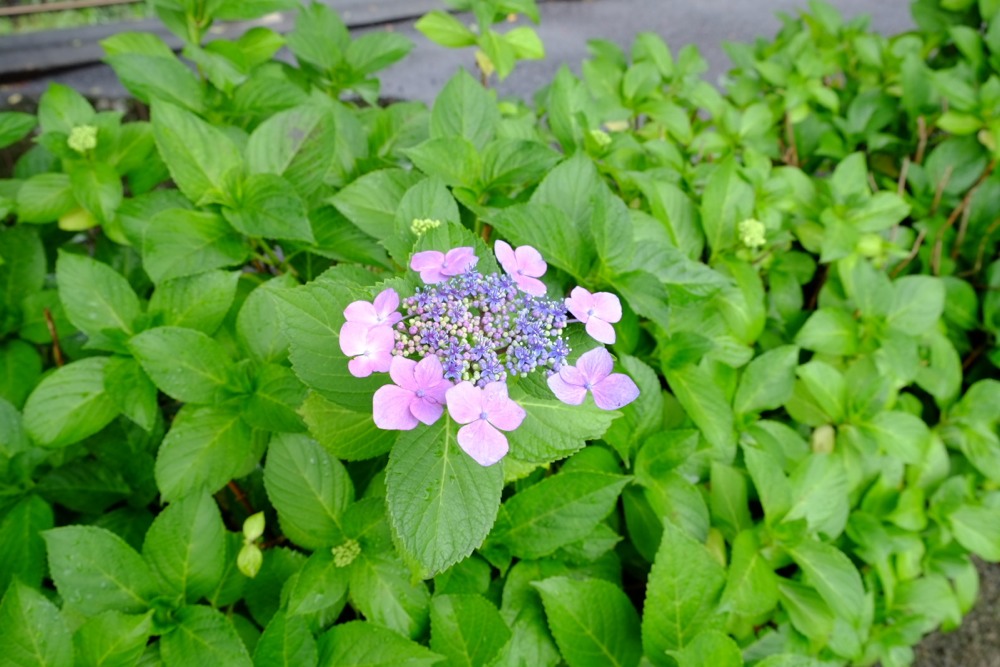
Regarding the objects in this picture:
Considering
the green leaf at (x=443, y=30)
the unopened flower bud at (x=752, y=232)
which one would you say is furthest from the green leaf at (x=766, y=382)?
the green leaf at (x=443, y=30)

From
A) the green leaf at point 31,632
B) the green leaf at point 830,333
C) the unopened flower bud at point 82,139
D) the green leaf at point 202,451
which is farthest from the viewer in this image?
the green leaf at point 830,333

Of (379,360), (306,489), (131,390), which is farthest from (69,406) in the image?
(379,360)

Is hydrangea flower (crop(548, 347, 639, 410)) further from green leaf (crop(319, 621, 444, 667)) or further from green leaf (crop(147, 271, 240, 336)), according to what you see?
green leaf (crop(147, 271, 240, 336))

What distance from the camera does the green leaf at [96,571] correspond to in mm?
1132

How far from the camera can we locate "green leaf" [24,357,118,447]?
1279mm

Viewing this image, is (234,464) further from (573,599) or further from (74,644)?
(573,599)

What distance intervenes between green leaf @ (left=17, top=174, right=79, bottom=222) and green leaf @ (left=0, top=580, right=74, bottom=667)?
826 mm

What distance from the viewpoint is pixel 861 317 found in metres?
1.78

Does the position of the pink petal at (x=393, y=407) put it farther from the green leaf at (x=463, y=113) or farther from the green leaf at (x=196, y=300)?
the green leaf at (x=463, y=113)

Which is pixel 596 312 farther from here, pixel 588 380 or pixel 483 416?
pixel 483 416

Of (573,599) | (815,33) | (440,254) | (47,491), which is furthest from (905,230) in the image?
(47,491)

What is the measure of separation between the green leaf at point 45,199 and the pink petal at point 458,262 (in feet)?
3.56

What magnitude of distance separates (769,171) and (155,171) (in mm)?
1507

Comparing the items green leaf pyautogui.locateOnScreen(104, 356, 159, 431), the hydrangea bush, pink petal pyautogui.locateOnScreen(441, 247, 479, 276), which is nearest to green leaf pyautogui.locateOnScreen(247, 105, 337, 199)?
the hydrangea bush
